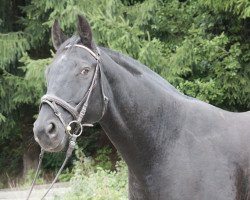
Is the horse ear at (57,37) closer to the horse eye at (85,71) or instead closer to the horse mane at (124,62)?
the horse mane at (124,62)

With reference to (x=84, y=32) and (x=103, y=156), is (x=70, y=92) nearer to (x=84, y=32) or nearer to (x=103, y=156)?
(x=84, y=32)

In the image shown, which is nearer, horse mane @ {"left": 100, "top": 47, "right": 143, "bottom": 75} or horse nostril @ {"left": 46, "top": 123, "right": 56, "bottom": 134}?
horse nostril @ {"left": 46, "top": 123, "right": 56, "bottom": 134}

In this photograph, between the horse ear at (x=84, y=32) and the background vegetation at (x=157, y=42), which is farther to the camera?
the background vegetation at (x=157, y=42)

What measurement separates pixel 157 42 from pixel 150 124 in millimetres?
5803

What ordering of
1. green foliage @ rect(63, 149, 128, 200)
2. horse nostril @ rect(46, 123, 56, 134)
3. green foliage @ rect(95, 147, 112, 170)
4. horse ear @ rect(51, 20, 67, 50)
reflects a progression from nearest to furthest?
horse nostril @ rect(46, 123, 56, 134)
horse ear @ rect(51, 20, 67, 50)
green foliage @ rect(63, 149, 128, 200)
green foliage @ rect(95, 147, 112, 170)

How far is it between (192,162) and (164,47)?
6.53 metres

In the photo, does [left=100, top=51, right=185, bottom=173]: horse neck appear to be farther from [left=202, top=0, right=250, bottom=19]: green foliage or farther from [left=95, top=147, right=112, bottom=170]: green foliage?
[left=95, top=147, right=112, bottom=170]: green foliage

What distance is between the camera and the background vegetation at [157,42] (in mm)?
8430

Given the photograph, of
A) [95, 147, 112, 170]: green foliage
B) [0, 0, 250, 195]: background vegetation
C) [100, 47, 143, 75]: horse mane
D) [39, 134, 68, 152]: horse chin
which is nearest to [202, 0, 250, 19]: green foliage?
[0, 0, 250, 195]: background vegetation

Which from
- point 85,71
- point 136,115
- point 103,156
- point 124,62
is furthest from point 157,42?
point 85,71

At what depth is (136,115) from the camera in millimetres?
3033

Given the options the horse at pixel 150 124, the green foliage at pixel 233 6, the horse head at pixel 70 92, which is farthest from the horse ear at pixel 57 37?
the green foliage at pixel 233 6

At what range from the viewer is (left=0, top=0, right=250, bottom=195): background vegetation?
843 cm

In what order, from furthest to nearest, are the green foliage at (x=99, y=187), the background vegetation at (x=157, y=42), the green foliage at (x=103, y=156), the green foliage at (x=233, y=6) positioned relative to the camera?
the green foliage at (x=103, y=156), the background vegetation at (x=157, y=42), the green foliage at (x=233, y=6), the green foliage at (x=99, y=187)
